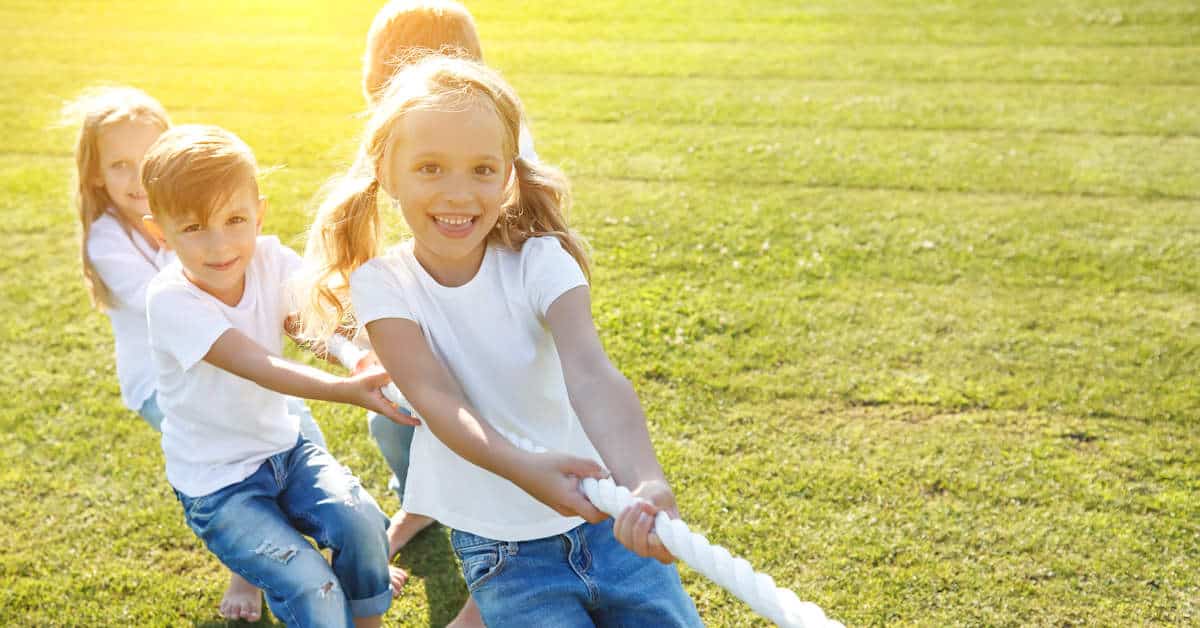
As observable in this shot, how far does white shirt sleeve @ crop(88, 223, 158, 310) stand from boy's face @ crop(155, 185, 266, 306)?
22.2 inches

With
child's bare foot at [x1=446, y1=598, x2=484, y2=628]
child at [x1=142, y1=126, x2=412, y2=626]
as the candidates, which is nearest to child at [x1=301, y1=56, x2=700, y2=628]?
child at [x1=142, y1=126, x2=412, y2=626]

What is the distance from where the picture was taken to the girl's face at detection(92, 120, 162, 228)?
3.45 metres

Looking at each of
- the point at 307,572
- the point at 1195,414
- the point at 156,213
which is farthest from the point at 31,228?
the point at 1195,414

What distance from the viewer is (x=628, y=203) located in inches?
267

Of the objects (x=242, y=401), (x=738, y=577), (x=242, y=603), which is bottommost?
(x=242, y=603)

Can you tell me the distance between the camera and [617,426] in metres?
2.22

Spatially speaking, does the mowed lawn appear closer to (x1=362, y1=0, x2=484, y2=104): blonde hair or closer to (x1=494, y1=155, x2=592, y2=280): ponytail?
(x1=362, y1=0, x2=484, y2=104): blonde hair

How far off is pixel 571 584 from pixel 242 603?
1442 mm

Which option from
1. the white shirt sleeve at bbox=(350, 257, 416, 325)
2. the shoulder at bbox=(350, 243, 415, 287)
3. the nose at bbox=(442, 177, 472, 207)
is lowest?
the white shirt sleeve at bbox=(350, 257, 416, 325)

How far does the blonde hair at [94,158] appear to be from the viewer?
345 centimetres

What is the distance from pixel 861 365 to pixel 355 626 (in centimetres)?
267

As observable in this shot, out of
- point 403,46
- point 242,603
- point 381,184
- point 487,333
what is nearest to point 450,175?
point 381,184

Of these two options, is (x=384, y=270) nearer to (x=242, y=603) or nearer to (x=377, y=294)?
(x=377, y=294)

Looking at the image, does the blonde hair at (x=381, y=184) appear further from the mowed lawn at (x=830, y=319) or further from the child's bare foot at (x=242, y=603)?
the mowed lawn at (x=830, y=319)
